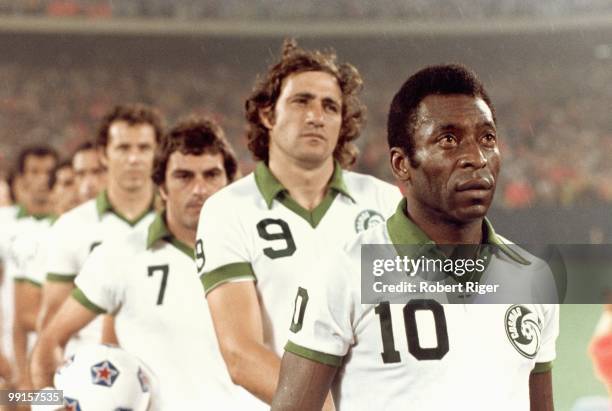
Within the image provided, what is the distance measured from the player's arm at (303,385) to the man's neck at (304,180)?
486 millimetres

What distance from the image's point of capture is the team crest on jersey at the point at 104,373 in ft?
5.24

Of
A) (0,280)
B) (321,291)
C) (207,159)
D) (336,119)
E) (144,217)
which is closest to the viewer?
(321,291)

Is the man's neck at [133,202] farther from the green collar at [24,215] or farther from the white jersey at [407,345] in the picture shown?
the white jersey at [407,345]

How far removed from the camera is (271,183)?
1568mm

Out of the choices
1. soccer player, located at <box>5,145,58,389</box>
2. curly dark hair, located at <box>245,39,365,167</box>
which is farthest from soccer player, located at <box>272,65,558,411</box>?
soccer player, located at <box>5,145,58,389</box>

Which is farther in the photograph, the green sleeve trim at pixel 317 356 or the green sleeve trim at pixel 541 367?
the green sleeve trim at pixel 541 367

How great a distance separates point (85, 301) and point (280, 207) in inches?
19.9

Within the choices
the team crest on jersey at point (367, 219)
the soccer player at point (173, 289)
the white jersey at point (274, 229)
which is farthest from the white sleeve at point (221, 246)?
the team crest on jersey at point (367, 219)

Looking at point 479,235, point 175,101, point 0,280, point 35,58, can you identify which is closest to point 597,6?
point 479,235

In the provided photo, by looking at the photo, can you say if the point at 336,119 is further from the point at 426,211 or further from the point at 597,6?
the point at 597,6

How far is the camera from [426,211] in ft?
3.92

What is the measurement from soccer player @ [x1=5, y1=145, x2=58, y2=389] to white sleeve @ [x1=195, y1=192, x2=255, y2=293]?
18.9 inches

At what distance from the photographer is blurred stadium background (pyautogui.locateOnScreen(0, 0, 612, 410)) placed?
1651 mm

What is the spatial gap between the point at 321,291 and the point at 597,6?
976mm
